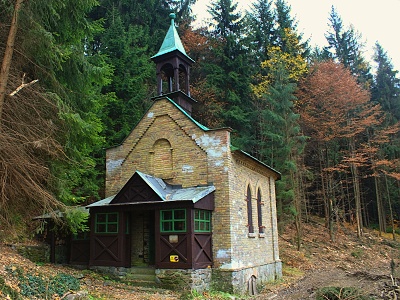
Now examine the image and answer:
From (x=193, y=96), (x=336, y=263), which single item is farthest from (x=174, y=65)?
(x=336, y=263)

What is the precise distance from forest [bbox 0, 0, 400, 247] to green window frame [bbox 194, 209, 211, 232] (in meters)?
3.77

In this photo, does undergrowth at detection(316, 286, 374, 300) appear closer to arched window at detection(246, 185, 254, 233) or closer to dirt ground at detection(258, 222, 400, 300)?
dirt ground at detection(258, 222, 400, 300)

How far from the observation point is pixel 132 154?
15.1 m

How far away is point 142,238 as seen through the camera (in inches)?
545

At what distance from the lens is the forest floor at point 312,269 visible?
32.4 feet

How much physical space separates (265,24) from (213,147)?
20.3 meters

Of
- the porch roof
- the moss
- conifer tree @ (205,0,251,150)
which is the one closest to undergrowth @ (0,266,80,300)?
the porch roof

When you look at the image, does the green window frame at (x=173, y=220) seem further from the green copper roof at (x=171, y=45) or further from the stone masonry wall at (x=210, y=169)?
the green copper roof at (x=171, y=45)

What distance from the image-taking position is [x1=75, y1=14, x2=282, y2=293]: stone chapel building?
1186 centimetres

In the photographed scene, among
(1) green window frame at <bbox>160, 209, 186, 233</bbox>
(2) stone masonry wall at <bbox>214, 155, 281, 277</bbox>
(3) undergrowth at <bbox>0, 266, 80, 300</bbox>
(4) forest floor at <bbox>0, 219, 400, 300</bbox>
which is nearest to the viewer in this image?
(3) undergrowth at <bbox>0, 266, 80, 300</bbox>

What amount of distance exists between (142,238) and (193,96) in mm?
14123

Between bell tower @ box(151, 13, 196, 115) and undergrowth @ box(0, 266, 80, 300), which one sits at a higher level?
bell tower @ box(151, 13, 196, 115)

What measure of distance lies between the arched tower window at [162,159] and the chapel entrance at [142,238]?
1.56 metres

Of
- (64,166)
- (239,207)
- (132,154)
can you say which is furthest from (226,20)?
(64,166)
